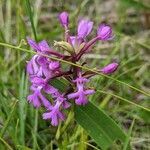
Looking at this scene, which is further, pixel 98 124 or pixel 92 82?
pixel 92 82

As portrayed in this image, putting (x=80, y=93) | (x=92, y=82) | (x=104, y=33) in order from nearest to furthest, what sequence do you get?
(x=80, y=93), (x=104, y=33), (x=92, y=82)

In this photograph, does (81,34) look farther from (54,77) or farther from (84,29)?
(54,77)

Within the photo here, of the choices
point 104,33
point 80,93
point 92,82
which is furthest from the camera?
point 92,82

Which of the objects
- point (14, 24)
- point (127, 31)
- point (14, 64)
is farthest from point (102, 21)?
point (14, 64)

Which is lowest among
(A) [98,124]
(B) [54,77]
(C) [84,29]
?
(A) [98,124]

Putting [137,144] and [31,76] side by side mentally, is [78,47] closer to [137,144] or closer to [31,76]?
[31,76]

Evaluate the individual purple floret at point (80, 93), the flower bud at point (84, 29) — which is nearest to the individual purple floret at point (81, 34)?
the flower bud at point (84, 29)

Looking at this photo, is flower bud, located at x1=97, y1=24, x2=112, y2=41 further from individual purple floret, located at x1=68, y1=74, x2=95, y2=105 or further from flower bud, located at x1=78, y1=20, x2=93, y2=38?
individual purple floret, located at x1=68, y1=74, x2=95, y2=105

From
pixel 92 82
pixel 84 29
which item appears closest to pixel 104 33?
pixel 84 29
